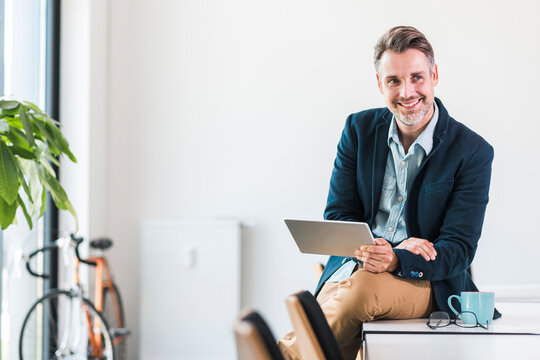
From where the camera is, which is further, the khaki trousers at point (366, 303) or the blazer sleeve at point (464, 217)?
the blazer sleeve at point (464, 217)

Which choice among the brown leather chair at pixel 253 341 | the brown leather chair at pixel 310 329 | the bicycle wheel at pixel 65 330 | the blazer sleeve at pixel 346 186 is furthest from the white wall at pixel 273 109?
the brown leather chair at pixel 253 341

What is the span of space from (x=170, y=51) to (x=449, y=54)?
165cm

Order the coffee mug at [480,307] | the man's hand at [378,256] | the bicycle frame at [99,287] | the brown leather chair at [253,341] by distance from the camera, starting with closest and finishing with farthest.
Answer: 1. the brown leather chair at [253,341]
2. the coffee mug at [480,307]
3. the man's hand at [378,256]
4. the bicycle frame at [99,287]

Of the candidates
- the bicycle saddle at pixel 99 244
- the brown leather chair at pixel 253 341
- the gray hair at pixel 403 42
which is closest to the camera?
the brown leather chair at pixel 253 341

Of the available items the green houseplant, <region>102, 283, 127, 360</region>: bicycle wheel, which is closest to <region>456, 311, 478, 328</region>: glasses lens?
the green houseplant

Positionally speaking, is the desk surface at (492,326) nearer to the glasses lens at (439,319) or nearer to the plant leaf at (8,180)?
the glasses lens at (439,319)

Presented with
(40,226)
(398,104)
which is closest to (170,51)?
(40,226)

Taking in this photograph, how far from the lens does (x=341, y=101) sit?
421 centimetres

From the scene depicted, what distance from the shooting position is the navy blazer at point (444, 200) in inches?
78.3

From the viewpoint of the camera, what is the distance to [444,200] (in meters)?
2.08

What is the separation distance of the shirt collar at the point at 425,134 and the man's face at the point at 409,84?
0.03 meters

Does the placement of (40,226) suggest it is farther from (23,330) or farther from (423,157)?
(423,157)

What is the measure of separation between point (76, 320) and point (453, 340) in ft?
9.20

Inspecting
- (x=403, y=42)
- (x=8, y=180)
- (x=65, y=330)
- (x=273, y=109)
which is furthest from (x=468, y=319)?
(x=273, y=109)
